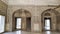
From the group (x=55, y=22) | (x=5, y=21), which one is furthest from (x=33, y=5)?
(x=55, y=22)

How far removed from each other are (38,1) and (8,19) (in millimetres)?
5057

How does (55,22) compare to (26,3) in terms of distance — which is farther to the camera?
(55,22)

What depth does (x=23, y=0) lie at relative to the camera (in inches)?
580

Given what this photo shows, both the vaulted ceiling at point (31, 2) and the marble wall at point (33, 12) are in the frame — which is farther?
the vaulted ceiling at point (31, 2)

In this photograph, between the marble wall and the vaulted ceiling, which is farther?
the vaulted ceiling

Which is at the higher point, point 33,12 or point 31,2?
point 31,2

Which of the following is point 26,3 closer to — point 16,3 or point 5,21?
point 16,3

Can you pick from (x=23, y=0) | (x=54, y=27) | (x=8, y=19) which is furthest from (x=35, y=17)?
(x=54, y=27)

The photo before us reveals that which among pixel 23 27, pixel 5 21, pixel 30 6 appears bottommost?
pixel 23 27

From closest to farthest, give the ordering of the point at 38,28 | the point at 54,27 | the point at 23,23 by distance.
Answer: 1. the point at 38,28
2. the point at 54,27
3. the point at 23,23

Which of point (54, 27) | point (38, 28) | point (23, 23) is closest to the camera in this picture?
point (38, 28)

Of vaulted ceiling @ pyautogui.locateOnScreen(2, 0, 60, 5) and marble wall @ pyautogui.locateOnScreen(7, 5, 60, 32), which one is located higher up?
vaulted ceiling @ pyautogui.locateOnScreen(2, 0, 60, 5)

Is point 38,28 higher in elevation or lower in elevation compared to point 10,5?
lower

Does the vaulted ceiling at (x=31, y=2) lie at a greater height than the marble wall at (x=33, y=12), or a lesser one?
greater
